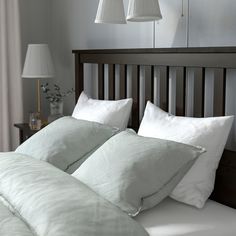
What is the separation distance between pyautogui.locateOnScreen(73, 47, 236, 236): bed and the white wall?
0.13m

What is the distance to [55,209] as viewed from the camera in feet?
5.00

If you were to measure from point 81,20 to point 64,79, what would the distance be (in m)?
0.55

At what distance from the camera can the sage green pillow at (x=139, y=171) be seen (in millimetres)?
1734

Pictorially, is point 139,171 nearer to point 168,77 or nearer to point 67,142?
point 67,142

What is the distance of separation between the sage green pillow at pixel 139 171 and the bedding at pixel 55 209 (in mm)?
89

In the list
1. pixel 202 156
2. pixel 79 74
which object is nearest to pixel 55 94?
pixel 79 74

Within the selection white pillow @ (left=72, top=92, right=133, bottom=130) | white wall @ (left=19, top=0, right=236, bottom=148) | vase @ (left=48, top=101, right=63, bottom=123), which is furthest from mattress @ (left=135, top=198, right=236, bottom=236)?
vase @ (left=48, top=101, right=63, bottom=123)

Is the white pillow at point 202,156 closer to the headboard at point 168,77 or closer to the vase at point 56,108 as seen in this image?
the headboard at point 168,77

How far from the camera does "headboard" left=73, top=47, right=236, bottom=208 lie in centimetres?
200

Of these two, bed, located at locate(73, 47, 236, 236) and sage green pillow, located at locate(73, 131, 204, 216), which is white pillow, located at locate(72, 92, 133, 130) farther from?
sage green pillow, located at locate(73, 131, 204, 216)

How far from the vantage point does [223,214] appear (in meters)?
1.81

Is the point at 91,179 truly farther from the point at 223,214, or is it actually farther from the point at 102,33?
the point at 102,33

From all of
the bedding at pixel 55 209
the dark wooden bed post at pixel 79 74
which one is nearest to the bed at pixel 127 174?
the bedding at pixel 55 209

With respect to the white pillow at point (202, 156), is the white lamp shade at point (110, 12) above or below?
above
